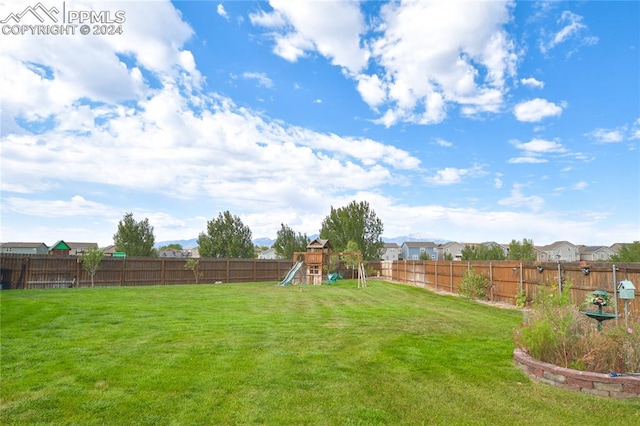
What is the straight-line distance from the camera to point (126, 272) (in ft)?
77.8

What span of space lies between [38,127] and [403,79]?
14455mm

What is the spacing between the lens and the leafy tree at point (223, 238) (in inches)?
1626

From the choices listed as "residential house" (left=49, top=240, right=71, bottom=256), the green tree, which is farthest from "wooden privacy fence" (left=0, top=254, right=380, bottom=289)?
"residential house" (left=49, top=240, right=71, bottom=256)

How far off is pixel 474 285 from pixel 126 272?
20960 millimetres

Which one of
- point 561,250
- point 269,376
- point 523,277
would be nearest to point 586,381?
point 269,376

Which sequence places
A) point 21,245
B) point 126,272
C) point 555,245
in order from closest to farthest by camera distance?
point 126,272 → point 21,245 → point 555,245

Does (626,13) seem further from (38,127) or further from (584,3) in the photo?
(38,127)

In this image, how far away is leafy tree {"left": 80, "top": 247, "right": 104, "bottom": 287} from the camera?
70.5 ft

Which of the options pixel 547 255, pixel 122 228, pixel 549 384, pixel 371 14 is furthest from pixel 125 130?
pixel 547 255

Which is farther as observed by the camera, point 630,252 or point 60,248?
point 60,248

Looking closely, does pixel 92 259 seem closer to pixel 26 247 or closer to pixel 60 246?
pixel 60 246

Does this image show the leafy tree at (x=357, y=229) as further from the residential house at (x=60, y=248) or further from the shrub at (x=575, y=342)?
the shrub at (x=575, y=342)

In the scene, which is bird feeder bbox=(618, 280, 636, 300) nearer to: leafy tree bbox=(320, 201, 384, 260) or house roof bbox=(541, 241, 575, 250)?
leafy tree bbox=(320, 201, 384, 260)

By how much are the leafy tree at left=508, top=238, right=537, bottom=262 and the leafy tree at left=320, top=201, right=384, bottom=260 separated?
17.1 meters
